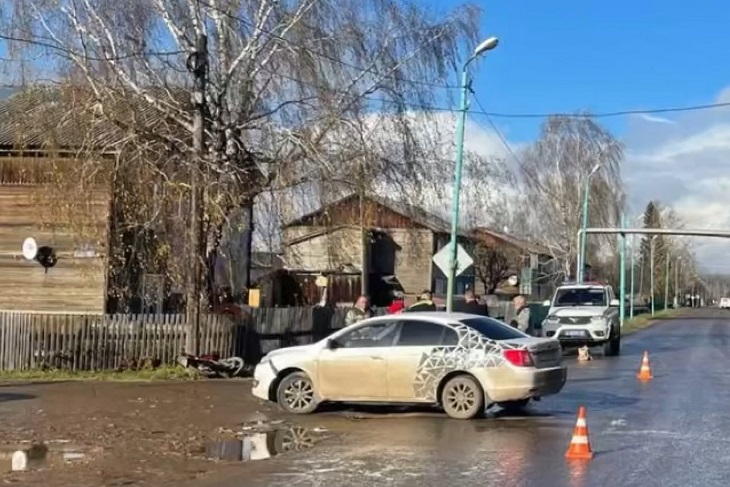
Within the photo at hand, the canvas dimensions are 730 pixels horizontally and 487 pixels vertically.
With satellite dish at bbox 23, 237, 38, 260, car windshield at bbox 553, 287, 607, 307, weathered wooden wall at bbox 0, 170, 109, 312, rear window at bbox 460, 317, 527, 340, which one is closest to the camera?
rear window at bbox 460, 317, 527, 340

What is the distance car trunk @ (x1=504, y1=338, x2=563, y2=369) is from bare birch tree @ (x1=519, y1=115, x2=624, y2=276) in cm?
5971

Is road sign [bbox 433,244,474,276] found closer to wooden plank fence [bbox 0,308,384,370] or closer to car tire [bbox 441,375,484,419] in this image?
wooden plank fence [bbox 0,308,384,370]

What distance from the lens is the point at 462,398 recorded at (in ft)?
49.0

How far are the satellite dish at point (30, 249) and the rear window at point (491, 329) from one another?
52.2ft

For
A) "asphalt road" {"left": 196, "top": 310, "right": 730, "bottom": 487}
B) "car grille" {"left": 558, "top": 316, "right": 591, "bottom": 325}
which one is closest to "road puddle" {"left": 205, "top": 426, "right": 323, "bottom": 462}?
"asphalt road" {"left": 196, "top": 310, "right": 730, "bottom": 487}

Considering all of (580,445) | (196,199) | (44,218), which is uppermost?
(196,199)

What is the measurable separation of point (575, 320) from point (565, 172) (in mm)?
46112

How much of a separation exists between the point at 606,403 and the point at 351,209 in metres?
10.3

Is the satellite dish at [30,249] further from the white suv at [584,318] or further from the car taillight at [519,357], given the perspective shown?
the car taillight at [519,357]

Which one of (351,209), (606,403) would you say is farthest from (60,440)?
(351,209)

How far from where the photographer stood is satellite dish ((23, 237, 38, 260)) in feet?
91.2

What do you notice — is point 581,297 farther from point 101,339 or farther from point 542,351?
point 542,351

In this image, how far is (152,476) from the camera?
10.8 m

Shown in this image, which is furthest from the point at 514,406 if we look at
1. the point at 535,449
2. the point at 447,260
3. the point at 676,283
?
the point at 676,283
